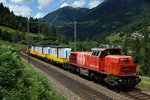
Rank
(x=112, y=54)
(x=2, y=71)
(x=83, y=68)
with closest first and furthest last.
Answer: (x=2, y=71) < (x=112, y=54) < (x=83, y=68)

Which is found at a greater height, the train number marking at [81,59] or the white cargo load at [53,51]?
the white cargo load at [53,51]

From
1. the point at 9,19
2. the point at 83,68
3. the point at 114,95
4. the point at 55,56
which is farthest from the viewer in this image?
the point at 9,19

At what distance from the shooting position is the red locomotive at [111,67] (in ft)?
49.8

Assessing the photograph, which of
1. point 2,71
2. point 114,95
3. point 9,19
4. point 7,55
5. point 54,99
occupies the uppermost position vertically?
point 9,19

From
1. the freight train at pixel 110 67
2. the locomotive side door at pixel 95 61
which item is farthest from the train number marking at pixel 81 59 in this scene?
the locomotive side door at pixel 95 61

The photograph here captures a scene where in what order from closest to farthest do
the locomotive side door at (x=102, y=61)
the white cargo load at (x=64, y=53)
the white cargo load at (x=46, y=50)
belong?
1. the locomotive side door at (x=102, y=61)
2. the white cargo load at (x=64, y=53)
3. the white cargo load at (x=46, y=50)

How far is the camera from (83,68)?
2191cm

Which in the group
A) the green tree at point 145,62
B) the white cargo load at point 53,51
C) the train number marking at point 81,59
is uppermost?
the white cargo load at point 53,51

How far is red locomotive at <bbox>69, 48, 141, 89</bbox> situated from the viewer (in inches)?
597

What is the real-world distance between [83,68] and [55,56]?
13740 mm

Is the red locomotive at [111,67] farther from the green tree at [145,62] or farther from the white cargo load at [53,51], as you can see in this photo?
the green tree at [145,62]

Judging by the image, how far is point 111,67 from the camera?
1603 centimetres

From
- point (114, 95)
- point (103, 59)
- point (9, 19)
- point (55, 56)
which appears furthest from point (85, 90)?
point (9, 19)

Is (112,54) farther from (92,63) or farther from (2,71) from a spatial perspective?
(2,71)
